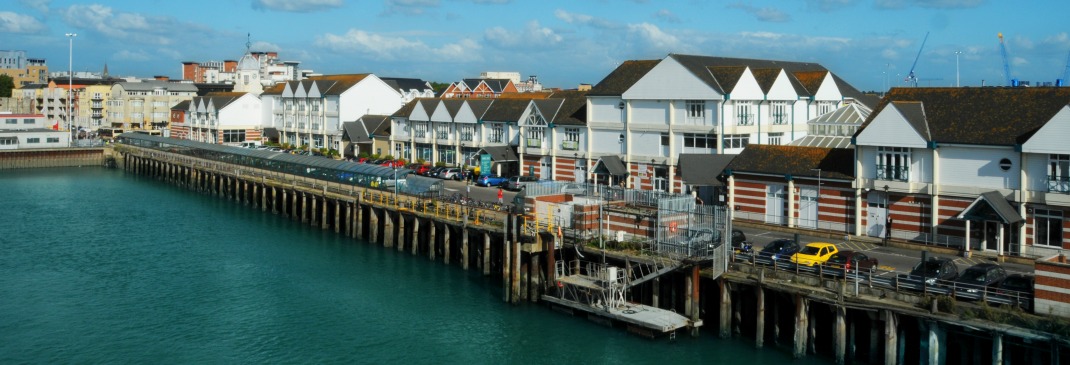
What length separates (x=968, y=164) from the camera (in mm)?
37719

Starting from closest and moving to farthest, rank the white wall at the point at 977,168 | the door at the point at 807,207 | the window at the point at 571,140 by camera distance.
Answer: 1. the white wall at the point at 977,168
2. the door at the point at 807,207
3. the window at the point at 571,140

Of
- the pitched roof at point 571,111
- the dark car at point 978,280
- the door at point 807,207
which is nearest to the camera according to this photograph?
the dark car at point 978,280

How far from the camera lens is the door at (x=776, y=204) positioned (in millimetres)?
43781

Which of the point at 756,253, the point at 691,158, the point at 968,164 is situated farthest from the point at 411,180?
the point at 968,164

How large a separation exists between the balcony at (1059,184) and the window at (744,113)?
20423 millimetres

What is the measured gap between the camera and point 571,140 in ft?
205

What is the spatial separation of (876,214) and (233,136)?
271 feet

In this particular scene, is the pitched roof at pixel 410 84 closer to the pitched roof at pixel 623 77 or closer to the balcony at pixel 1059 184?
the pitched roof at pixel 623 77

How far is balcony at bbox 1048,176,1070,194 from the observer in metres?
34.7

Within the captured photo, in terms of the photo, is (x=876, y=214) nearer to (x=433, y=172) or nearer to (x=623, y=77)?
(x=623, y=77)

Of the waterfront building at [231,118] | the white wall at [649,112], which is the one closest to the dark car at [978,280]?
the white wall at [649,112]

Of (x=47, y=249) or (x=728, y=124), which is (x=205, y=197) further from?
(x=728, y=124)

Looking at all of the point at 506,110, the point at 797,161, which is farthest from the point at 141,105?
the point at 797,161

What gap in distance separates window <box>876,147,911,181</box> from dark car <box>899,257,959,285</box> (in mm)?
8797
